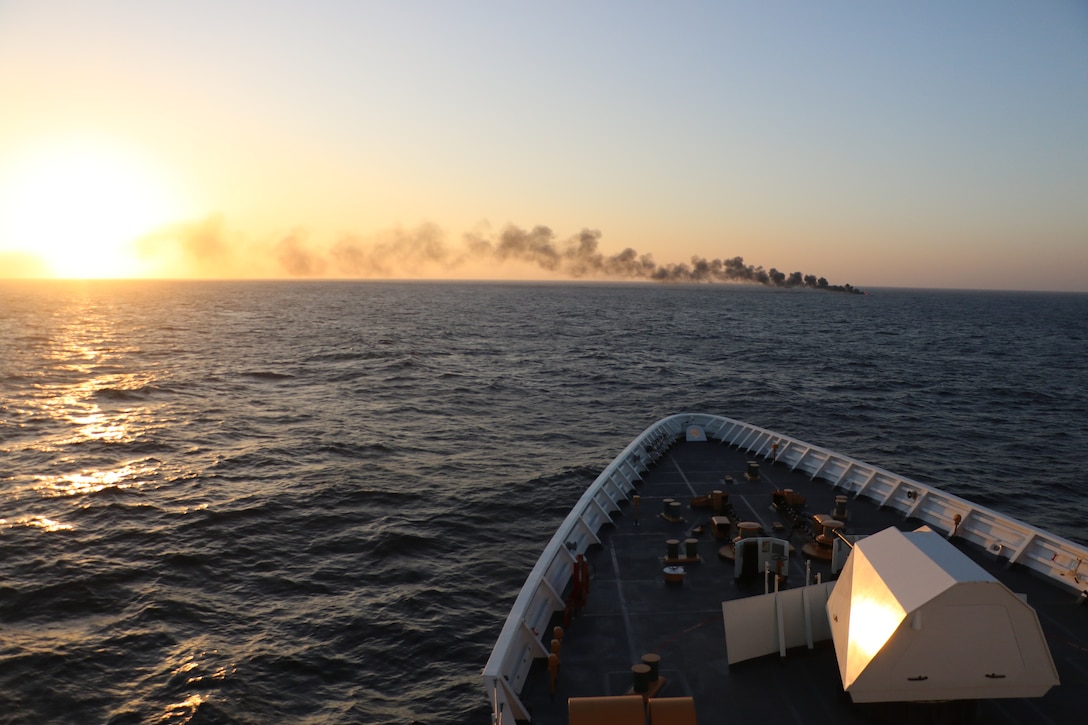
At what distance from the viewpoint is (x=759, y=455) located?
30.6m

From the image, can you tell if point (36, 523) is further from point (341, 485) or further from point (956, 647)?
point (956, 647)

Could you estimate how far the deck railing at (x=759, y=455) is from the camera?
1418 cm

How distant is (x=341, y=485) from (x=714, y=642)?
2876 centimetres

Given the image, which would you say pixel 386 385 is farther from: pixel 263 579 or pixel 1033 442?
pixel 1033 442

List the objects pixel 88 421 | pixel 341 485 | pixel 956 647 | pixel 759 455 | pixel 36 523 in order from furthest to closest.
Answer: pixel 88 421
pixel 341 485
pixel 36 523
pixel 759 455
pixel 956 647

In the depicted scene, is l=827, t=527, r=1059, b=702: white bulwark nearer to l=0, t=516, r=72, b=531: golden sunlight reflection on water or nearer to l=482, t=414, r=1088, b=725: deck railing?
l=482, t=414, r=1088, b=725: deck railing

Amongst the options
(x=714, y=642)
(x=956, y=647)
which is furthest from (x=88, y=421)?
(x=956, y=647)

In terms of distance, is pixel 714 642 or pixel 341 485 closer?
pixel 714 642

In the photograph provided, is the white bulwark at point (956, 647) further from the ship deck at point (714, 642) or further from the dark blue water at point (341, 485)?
the dark blue water at point (341, 485)

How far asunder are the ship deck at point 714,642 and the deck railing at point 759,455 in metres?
0.40

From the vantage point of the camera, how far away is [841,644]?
42.0 feet

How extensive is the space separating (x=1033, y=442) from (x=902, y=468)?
17699mm

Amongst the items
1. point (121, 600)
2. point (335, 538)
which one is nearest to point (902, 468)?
point (335, 538)

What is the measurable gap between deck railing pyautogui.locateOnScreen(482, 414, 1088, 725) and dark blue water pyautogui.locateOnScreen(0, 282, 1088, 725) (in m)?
6.10
